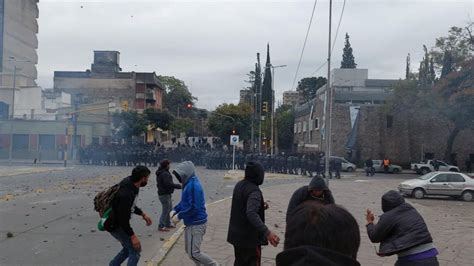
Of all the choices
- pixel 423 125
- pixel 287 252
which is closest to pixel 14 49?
pixel 287 252

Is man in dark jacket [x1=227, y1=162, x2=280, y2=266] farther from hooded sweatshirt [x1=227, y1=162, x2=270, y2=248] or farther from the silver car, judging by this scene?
the silver car

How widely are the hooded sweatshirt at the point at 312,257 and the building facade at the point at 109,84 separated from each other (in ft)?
256

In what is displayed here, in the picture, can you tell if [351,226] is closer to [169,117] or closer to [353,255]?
[353,255]

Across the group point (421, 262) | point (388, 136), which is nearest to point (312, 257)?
point (421, 262)

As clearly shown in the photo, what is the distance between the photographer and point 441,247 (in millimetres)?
10438

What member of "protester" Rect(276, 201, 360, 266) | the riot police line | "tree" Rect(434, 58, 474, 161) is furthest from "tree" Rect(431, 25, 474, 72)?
"protester" Rect(276, 201, 360, 266)

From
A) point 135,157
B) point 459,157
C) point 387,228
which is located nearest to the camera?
point 387,228

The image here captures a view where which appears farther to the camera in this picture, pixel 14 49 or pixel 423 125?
pixel 423 125

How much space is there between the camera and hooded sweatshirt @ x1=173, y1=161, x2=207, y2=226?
6.94 meters

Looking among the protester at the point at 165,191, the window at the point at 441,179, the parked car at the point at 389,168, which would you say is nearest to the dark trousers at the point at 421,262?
the protester at the point at 165,191

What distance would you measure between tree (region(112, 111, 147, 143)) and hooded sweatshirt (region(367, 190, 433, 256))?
59.5 meters

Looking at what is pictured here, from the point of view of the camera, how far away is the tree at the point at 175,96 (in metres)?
104

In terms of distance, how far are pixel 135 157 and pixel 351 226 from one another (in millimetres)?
41840

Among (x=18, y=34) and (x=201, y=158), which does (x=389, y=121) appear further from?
(x=18, y=34)
